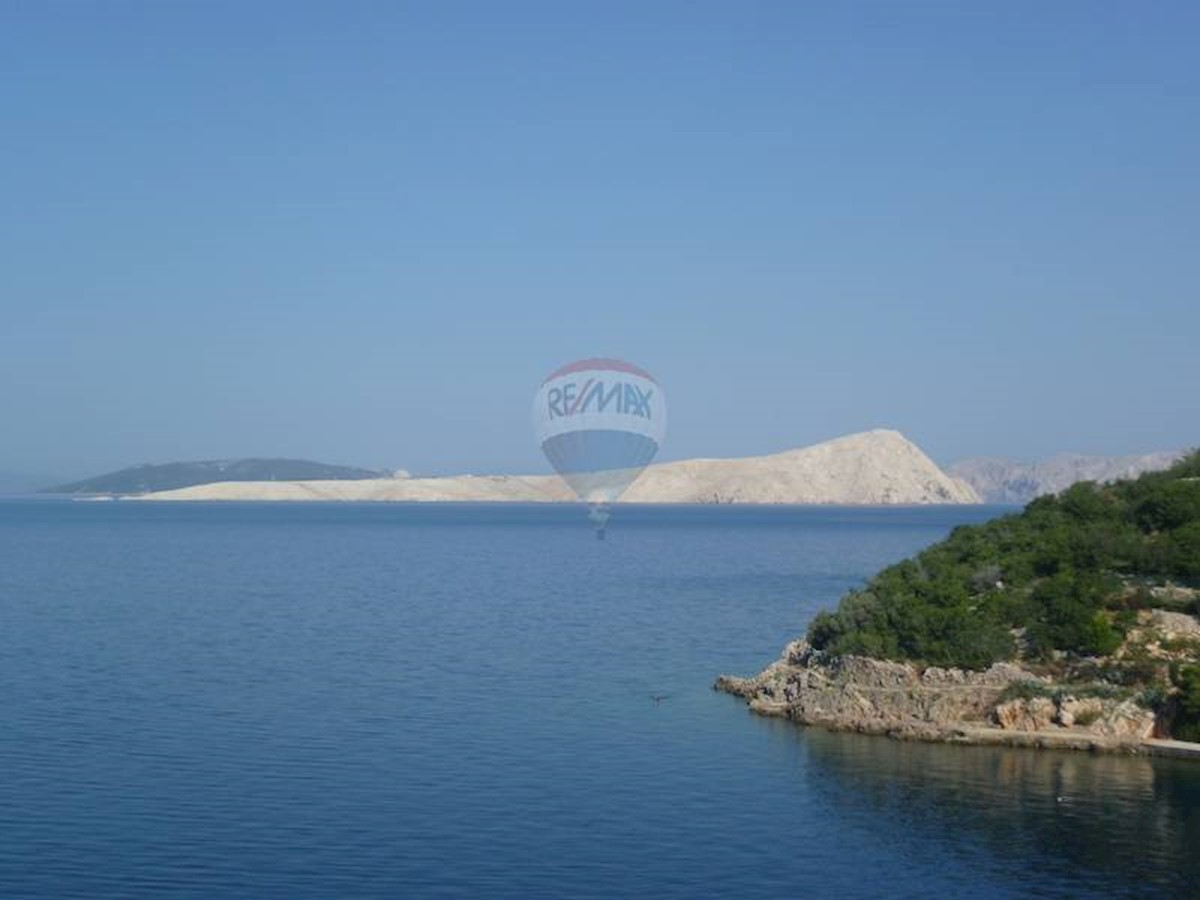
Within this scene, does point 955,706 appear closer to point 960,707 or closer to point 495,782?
point 960,707

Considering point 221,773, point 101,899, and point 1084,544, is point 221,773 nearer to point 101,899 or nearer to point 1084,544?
point 101,899

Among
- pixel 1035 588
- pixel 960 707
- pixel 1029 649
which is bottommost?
pixel 960 707

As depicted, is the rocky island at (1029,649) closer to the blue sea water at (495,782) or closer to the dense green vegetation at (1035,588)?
the dense green vegetation at (1035,588)

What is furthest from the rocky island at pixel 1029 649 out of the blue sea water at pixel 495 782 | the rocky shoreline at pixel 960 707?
the blue sea water at pixel 495 782

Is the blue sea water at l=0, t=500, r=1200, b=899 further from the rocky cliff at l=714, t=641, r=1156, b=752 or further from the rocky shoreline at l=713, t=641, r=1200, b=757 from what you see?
the rocky cliff at l=714, t=641, r=1156, b=752

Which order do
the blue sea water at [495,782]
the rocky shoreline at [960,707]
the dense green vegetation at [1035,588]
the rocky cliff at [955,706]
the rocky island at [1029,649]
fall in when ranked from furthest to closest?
the dense green vegetation at [1035,588]
the rocky island at [1029,649]
the rocky cliff at [955,706]
the rocky shoreline at [960,707]
the blue sea water at [495,782]

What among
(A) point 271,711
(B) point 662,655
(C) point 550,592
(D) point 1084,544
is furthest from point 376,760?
(C) point 550,592

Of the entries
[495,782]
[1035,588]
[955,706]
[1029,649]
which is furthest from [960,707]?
[495,782]
